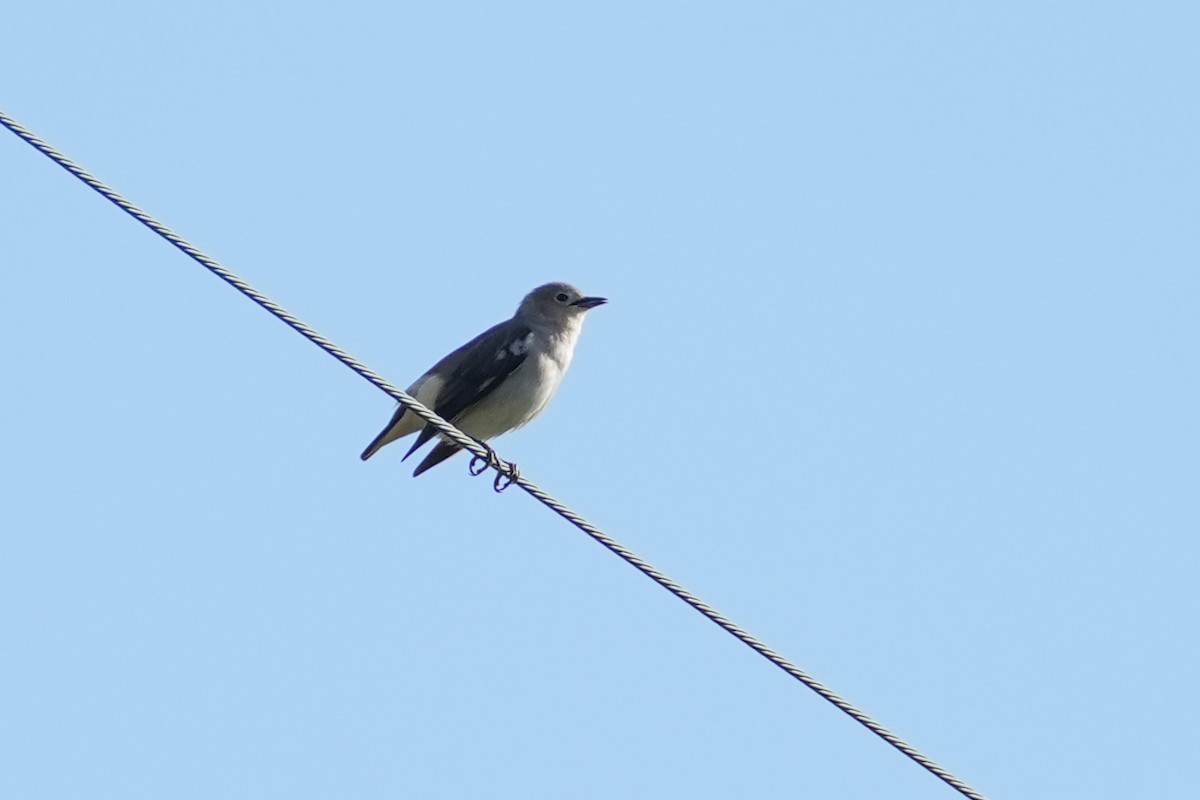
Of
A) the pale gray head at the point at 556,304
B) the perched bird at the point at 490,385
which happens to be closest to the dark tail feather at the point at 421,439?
the perched bird at the point at 490,385

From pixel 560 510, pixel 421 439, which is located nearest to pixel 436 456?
pixel 421 439

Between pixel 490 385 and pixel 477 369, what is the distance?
0.63 feet

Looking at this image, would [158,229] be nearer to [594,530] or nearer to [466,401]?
[594,530]

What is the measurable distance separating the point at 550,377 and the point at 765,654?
5.48 meters

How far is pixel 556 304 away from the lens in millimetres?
12633

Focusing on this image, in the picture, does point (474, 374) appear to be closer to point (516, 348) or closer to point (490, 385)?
point (490, 385)

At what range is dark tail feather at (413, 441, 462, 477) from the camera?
11.7 m

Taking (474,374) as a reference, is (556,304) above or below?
above

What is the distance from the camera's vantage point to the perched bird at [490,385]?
38.5ft

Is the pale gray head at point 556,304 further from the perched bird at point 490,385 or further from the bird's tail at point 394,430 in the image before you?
the bird's tail at point 394,430

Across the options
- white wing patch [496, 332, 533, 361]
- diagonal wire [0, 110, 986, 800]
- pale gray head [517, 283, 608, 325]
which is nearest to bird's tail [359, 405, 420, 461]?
white wing patch [496, 332, 533, 361]

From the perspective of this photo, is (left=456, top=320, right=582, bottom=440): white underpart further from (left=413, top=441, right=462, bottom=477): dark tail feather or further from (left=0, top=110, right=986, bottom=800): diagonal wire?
(left=0, top=110, right=986, bottom=800): diagonal wire

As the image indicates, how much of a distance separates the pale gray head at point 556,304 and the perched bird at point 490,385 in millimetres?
146

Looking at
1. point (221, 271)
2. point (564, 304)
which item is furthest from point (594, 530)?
point (564, 304)
